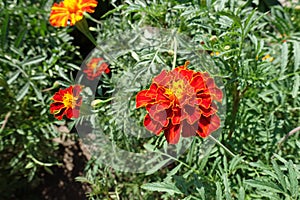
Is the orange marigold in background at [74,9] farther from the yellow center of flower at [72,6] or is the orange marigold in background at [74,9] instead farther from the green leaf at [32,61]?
the green leaf at [32,61]

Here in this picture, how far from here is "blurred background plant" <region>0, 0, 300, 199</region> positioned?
940 mm

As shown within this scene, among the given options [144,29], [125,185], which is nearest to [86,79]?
[144,29]

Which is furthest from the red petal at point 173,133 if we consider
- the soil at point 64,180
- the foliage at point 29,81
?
the soil at point 64,180

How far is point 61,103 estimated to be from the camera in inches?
38.3

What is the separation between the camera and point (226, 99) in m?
1.14

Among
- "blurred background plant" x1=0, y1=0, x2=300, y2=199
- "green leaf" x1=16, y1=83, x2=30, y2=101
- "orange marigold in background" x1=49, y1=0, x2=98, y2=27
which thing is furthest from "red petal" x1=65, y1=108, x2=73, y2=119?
"green leaf" x1=16, y1=83, x2=30, y2=101

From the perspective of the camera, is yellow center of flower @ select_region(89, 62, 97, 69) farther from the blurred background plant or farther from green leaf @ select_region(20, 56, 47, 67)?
green leaf @ select_region(20, 56, 47, 67)

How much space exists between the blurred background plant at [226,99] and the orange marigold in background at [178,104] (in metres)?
0.15

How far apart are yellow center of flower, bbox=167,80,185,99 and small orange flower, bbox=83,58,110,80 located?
509 millimetres

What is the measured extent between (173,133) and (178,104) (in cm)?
6

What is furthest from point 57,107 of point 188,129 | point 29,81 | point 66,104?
point 29,81

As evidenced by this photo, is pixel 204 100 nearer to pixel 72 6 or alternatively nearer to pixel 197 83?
pixel 197 83

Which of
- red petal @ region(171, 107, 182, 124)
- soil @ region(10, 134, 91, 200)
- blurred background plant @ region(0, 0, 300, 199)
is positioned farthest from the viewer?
soil @ region(10, 134, 91, 200)

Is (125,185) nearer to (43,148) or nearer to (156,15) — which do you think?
(43,148)
